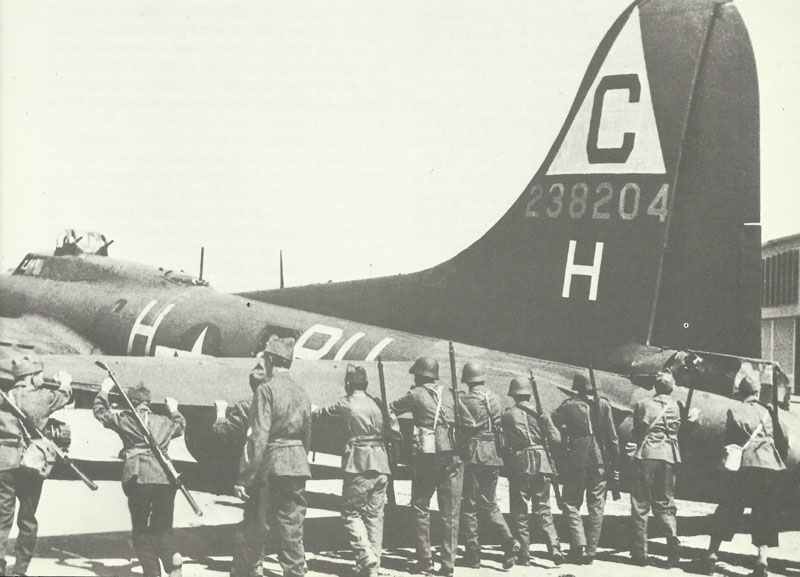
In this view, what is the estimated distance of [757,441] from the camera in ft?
29.8

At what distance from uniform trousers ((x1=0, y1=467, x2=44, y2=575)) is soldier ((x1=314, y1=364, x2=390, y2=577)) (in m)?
2.67

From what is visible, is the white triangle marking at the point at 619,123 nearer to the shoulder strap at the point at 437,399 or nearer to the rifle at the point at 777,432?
the rifle at the point at 777,432

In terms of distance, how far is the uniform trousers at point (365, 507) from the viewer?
846 centimetres

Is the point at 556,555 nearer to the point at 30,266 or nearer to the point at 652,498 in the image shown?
the point at 652,498

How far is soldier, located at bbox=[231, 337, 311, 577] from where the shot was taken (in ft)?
25.9

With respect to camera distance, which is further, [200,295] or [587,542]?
[200,295]

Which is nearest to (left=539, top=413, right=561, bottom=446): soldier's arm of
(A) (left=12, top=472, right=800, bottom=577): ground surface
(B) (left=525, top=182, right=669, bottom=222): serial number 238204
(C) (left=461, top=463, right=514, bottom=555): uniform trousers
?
(C) (left=461, top=463, right=514, bottom=555): uniform trousers

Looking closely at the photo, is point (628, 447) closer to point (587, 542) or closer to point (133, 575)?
point (587, 542)

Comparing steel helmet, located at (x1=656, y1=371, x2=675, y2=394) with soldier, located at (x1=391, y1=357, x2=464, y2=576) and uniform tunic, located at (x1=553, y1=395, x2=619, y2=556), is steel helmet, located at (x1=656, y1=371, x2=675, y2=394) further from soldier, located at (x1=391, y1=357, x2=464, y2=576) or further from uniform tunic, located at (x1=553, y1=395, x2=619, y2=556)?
soldier, located at (x1=391, y1=357, x2=464, y2=576)

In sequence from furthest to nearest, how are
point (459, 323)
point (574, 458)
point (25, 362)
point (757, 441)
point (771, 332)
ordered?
1. point (771, 332)
2. point (459, 323)
3. point (574, 458)
4. point (757, 441)
5. point (25, 362)

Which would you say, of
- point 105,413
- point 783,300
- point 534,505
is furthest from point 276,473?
point 783,300

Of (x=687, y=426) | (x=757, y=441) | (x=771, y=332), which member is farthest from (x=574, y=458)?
(x=771, y=332)

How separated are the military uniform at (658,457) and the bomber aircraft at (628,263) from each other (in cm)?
23

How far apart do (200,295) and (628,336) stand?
7707 millimetres
